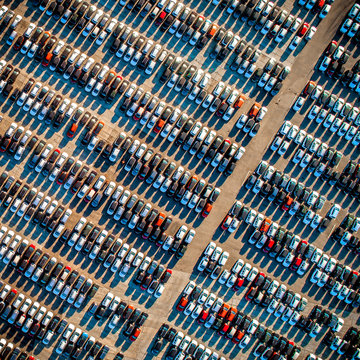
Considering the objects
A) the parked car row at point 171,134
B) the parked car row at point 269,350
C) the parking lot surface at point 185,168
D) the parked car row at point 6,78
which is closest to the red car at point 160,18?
the parking lot surface at point 185,168

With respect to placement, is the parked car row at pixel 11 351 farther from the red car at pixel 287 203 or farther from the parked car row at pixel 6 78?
the red car at pixel 287 203

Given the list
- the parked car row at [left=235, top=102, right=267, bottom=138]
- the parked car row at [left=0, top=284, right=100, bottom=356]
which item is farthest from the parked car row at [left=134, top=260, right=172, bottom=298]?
the parked car row at [left=235, top=102, right=267, bottom=138]

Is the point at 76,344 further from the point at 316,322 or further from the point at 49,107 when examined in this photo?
the point at 316,322

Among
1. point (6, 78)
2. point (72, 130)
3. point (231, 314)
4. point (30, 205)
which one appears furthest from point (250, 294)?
point (6, 78)

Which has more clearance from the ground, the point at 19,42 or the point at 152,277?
the point at 19,42

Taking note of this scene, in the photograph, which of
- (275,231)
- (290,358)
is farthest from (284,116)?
(290,358)

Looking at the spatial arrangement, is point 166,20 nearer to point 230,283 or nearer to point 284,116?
point 284,116
